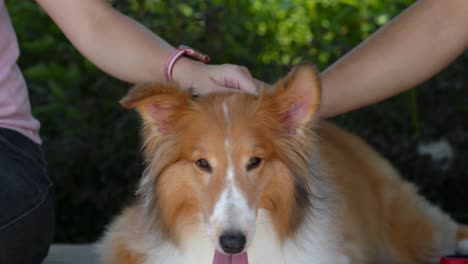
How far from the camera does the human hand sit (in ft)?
10.7

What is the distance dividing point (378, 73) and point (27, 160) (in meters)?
1.48

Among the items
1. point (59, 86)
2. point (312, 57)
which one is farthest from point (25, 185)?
point (312, 57)

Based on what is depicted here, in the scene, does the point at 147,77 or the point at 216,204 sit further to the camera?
the point at 147,77

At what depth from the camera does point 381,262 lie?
4.01m

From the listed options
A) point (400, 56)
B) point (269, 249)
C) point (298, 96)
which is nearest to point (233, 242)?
point (269, 249)

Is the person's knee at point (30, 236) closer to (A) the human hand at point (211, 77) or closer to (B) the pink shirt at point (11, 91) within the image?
(B) the pink shirt at point (11, 91)

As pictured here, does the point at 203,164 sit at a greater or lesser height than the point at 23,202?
greater

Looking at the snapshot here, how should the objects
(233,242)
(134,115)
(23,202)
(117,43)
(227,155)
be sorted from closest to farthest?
(233,242)
(227,155)
(23,202)
(117,43)
(134,115)

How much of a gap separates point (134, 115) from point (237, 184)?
233 cm

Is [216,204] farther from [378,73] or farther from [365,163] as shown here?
[365,163]

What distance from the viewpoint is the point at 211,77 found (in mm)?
3291

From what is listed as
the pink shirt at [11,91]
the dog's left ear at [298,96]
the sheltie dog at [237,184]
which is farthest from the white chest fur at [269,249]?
the pink shirt at [11,91]

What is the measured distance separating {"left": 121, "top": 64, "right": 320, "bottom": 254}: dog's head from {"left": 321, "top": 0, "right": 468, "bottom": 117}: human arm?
387 millimetres

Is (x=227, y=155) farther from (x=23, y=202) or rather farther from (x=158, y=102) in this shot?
(x=23, y=202)
